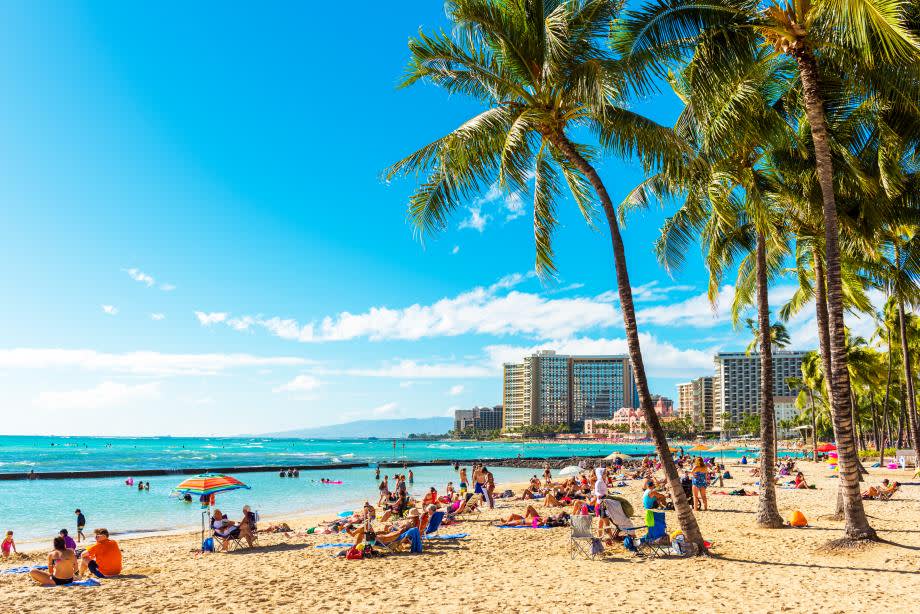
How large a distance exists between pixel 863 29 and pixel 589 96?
3.33 m

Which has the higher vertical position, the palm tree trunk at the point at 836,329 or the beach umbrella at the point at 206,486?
the palm tree trunk at the point at 836,329

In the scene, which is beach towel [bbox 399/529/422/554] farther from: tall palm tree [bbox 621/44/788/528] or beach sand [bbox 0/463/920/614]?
tall palm tree [bbox 621/44/788/528]

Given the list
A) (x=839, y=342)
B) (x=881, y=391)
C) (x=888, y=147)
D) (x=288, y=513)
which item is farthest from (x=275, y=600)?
(x=881, y=391)

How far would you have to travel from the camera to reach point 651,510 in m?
10.6

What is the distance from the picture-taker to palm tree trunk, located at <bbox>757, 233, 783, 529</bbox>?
1202cm

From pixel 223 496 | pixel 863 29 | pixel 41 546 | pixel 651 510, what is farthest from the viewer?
pixel 223 496

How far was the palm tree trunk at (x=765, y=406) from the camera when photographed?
1202 cm

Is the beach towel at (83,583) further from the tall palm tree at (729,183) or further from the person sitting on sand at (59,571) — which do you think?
the tall palm tree at (729,183)

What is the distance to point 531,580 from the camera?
9.03 m

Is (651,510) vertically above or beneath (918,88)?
beneath

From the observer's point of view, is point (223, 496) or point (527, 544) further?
point (223, 496)

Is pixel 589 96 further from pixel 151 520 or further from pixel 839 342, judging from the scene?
pixel 151 520

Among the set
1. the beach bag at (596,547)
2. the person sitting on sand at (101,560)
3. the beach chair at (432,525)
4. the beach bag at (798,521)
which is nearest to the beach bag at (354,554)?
the beach chair at (432,525)

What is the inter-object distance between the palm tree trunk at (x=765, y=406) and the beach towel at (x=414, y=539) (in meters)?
6.72
